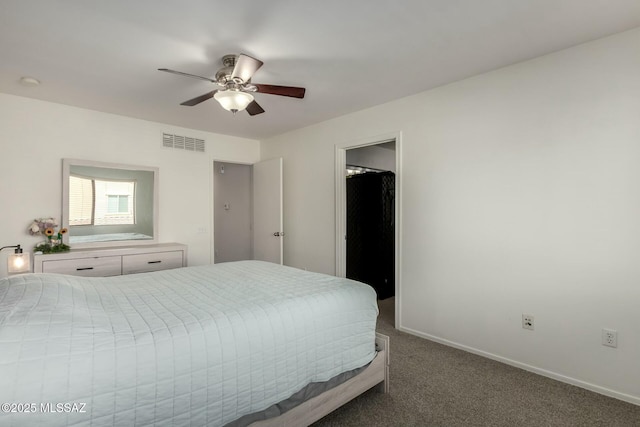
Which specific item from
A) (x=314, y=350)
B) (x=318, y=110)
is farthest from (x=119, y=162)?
(x=314, y=350)

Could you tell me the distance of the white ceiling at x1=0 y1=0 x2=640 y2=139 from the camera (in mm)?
1792

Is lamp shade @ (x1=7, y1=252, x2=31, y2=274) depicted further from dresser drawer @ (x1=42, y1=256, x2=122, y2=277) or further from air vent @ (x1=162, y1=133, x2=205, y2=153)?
air vent @ (x1=162, y1=133, x2=205, y2=153)

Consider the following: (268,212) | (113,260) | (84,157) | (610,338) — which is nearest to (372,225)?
(268,212)

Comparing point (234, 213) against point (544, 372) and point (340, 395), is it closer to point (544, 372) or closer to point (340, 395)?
point (340, 395)

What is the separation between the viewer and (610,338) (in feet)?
6.82

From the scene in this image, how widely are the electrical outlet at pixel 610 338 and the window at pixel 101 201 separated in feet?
15.2

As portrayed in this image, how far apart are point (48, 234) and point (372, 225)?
3753 millimetres

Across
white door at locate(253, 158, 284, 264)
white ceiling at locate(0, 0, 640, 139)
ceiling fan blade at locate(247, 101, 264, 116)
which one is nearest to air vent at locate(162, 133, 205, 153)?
white door at locate(253, 158, 284, 264)

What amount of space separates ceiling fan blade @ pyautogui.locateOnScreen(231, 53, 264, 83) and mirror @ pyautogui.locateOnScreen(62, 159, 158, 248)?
2.45 metres

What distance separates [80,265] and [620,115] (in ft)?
15.5

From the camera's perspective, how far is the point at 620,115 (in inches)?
81.0

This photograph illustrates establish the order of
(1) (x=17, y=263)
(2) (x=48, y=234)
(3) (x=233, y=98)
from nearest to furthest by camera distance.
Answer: (3) (x=233, y=98) → (1) (x=17, y=263) → (2) (x=48, y=234)

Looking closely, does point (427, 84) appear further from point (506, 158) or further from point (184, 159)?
point (184, 159)

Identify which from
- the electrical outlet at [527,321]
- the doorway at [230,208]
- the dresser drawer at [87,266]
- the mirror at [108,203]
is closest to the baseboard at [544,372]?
the electrical outlet at [527,321]
